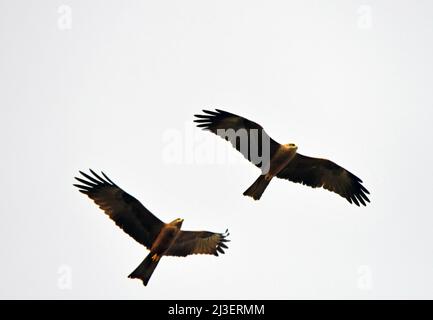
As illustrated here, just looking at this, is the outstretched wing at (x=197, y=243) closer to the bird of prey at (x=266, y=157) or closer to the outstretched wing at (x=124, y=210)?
the outstretched wing at (x=124, y=210)

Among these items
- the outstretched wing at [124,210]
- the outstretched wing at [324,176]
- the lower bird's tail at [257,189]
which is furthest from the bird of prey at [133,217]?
the outstretched wing at [324,176]

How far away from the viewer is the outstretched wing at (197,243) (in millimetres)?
15328

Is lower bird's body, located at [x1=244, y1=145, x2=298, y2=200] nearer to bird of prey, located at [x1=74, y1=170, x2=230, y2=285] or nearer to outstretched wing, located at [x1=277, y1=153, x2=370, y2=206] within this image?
outstretched wing, located at [x1=277, y1=153, x2=370, y2=206]

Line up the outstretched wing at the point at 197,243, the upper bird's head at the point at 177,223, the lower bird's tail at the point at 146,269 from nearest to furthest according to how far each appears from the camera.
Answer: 1. the lower bird's tail at the point at 146,269
2. the upper bird's head at the point at 177,223
3. the outstretched wing at the point at 197,243

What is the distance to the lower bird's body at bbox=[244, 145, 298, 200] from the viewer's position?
1484 centimetres

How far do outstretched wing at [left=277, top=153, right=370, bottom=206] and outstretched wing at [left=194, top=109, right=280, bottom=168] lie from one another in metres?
0.74

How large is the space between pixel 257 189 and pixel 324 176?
1.88 meters

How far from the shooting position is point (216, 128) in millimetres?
15414

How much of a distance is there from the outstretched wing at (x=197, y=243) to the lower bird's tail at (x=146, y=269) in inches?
29.6

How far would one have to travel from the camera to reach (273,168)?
1515 centimetres

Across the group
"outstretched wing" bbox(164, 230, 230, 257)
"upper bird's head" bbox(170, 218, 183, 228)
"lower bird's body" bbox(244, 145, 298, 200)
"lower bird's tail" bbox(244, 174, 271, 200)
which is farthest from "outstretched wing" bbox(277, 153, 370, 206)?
"upper bird's head" bbox(170, 218, 183, 228)

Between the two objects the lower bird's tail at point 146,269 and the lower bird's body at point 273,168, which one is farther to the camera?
the lower bird's body at point 273,168

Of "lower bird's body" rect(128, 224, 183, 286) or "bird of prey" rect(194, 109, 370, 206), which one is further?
"bird of prey" rect(194, 109, 370, 206)
